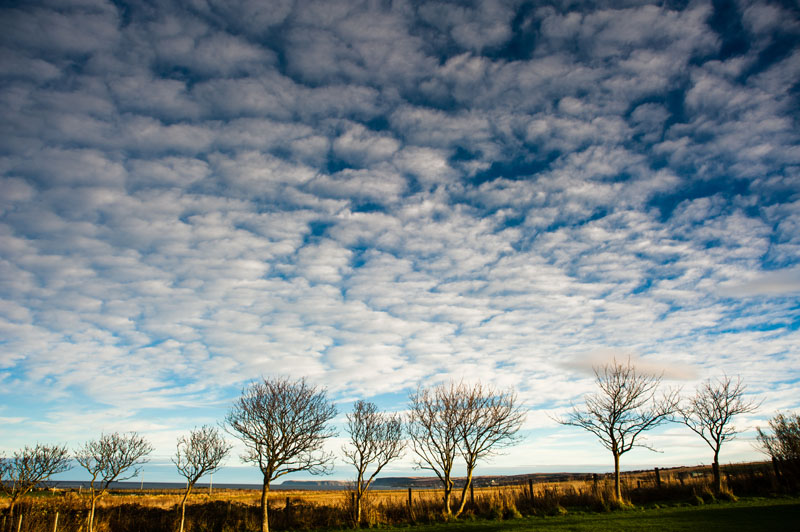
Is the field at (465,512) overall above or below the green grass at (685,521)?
below

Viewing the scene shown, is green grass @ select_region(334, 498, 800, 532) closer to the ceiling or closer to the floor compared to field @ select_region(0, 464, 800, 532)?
closer to the ceiling

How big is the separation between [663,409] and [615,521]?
1039cm

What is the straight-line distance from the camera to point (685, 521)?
18.1 metres

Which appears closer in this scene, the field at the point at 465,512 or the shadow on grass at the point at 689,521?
the shadow on grass at the point at 689,521

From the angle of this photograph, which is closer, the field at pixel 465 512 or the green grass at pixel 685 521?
the green grass at pixel 685 521

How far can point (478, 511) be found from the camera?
2719 cm

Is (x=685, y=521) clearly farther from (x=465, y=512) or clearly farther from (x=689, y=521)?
(x=465, y=512)

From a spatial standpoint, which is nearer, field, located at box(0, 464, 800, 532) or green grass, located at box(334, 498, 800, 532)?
green grass, located at box(334, 498, 800, 532)

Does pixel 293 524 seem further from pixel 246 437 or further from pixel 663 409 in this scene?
pixel 663 409

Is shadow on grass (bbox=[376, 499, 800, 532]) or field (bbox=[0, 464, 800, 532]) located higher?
shadow on grass (bbox=[376, 499, 800, 532])

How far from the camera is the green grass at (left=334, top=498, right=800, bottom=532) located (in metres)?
16.2

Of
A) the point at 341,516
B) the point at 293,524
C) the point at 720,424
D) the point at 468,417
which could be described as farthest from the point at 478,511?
the point at 720,424

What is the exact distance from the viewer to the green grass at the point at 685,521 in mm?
16203

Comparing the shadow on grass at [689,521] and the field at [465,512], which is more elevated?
the shadow on grass at [689,521]
